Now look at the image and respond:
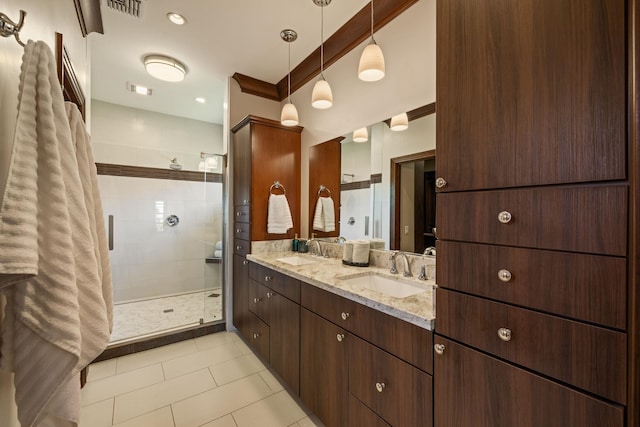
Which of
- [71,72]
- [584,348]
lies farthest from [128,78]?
[584,348]

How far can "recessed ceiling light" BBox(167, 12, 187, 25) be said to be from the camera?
194cm

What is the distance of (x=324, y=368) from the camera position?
4.79 feet

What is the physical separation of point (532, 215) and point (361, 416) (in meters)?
1.13

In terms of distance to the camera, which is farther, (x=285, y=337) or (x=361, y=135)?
(x=361, y=135)

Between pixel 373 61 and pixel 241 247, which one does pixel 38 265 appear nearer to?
pixel 373 61

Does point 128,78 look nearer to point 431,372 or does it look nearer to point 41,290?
point 41,290

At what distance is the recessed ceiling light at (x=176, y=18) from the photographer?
1.94 metres

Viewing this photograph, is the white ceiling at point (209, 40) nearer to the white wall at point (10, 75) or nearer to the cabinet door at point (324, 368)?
the white wall at point (10, 75)

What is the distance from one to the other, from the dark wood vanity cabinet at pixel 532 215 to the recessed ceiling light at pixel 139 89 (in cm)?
335

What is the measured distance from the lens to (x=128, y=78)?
287 centimetres

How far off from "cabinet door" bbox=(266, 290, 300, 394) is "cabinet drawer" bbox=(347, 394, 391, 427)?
486 mm

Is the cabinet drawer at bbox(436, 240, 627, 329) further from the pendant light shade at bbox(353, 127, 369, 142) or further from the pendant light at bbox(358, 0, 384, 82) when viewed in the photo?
the pendant light shade at bbox(353, 127, 369, 142)

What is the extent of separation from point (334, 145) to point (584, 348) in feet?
6.59

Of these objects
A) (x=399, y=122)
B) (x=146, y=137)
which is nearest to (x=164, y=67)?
(x=146, y=137)
